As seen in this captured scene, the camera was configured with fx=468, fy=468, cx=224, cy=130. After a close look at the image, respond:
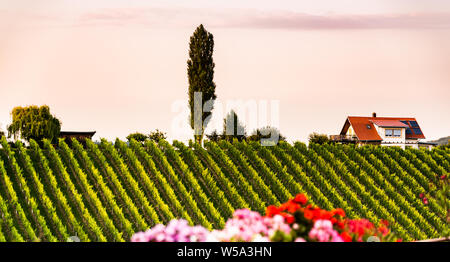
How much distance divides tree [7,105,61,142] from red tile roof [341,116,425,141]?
29005mm

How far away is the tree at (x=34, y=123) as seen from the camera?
3916cm

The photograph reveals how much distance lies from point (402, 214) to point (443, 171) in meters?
5.81

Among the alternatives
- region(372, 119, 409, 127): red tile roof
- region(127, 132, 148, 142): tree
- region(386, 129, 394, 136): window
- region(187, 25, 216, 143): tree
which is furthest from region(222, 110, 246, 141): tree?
region(386, 129, 394, 136): window

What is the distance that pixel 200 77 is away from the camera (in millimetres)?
38688

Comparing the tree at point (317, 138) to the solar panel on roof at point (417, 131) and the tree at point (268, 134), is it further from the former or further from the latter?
the solar panel on roof at point (417, 131)

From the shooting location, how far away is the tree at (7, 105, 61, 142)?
128 ft

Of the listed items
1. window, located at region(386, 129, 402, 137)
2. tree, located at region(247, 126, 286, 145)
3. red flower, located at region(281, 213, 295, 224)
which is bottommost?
red flower, located at region(281, 213, 295, 224)

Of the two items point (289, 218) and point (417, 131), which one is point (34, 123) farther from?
point (417, 131)

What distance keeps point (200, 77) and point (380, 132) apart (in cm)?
2119

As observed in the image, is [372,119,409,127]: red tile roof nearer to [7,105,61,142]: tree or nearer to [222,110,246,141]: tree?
[222,110,246,141]: tree

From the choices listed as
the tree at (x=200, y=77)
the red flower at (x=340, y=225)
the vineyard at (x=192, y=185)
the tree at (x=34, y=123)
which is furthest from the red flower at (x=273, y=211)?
the tree at (x=34, y=123)
